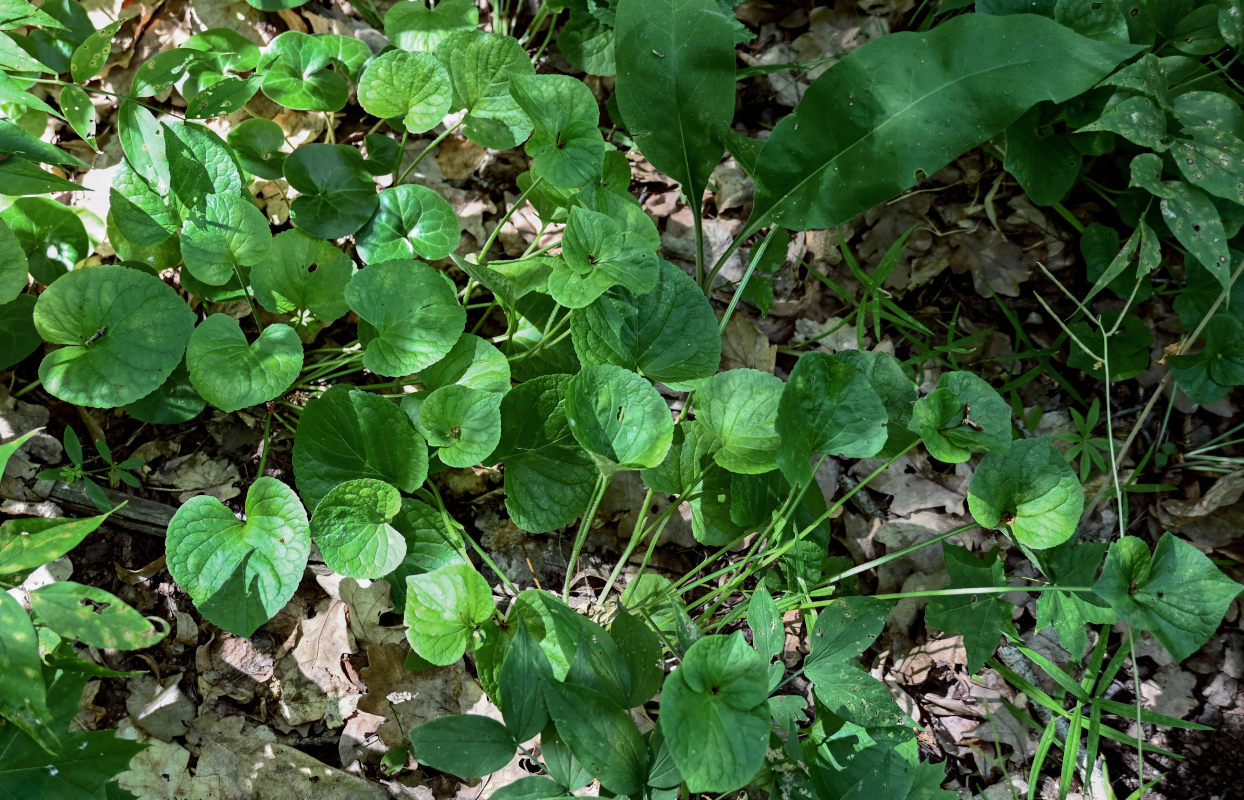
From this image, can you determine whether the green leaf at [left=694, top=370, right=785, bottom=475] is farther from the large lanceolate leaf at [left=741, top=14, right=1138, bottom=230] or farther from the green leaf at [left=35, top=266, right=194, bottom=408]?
the green leaf at [left=35, top=266, right=194, bottom=408]

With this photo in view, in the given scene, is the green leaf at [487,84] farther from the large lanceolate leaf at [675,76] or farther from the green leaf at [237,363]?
the green leaf at [237,363]

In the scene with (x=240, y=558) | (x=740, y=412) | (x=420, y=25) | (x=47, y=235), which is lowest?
(x=240, y=558)

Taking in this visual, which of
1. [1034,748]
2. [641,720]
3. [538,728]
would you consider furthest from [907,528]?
[538,728]

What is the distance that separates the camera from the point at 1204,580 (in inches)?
54.4

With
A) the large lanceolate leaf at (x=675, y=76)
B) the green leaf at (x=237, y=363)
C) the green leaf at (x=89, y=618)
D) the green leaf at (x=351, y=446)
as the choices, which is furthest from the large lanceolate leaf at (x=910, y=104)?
the green leaf at (x=89, y=618)

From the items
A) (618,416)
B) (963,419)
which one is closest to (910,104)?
(963,419)

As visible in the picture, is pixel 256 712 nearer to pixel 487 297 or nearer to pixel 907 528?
pixel 487 297

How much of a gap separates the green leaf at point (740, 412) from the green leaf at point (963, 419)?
10.1 inches

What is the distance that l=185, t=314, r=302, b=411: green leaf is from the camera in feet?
4.84

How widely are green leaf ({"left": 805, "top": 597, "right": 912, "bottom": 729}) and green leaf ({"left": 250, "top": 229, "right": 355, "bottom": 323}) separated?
1.16 metres

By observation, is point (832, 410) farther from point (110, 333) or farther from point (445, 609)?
point (110, 333)

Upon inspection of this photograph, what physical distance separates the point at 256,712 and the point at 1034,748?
1.72 m

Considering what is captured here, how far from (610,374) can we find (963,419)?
658 millimetres

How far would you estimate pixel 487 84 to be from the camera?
180 centimetres
